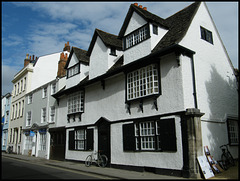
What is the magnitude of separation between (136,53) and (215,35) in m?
5.69

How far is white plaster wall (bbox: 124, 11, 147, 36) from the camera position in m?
13.9

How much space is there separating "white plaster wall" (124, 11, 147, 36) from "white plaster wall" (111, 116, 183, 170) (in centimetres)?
609

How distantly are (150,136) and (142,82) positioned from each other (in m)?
3.06

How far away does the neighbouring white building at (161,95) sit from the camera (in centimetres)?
1110

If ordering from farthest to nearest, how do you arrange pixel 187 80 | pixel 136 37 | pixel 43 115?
pixel 43 115 < pixel 136 37 < pixel 187 80

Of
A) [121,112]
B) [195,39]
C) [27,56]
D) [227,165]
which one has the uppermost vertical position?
[27,56]

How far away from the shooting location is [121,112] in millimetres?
14359

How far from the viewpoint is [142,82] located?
42.6ft

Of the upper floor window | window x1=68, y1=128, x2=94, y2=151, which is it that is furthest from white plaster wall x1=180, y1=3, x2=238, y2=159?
the upper floor window

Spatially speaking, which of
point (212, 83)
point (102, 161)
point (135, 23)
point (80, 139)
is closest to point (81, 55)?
point (80, 139)

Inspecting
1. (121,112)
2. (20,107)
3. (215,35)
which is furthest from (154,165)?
(20,107)

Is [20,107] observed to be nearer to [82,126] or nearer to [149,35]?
[82,126]

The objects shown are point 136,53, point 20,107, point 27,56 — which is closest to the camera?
point 136,53

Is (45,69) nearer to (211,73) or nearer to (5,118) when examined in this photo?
(5,118)
